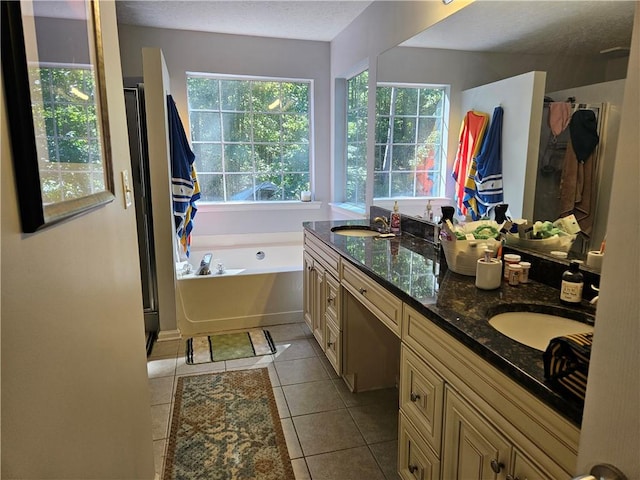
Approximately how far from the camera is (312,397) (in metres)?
2.32

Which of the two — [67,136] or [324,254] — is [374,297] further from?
[67,136]

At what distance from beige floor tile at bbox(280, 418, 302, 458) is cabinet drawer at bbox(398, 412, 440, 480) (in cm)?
53

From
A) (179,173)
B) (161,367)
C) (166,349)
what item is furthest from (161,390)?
(179,173)

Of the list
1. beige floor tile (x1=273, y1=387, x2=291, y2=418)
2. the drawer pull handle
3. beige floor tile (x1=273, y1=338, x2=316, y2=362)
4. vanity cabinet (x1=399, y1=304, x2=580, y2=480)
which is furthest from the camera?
beige floor tile (x1=273, y1=338, x2=316, y2=362)

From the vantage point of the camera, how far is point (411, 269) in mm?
1758

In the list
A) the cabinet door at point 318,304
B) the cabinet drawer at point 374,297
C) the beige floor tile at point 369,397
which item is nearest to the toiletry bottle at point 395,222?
the cabinet door at point 318,304

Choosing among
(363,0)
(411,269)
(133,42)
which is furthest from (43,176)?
(133,42)

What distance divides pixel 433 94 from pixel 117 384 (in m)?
2.13

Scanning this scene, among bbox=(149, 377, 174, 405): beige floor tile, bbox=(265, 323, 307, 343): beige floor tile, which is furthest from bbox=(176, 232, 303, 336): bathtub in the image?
bbox=(149, 377, 174, 405): beige floor tile

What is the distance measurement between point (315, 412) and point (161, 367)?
3.61 feet

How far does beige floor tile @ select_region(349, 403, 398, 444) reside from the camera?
1994 mm

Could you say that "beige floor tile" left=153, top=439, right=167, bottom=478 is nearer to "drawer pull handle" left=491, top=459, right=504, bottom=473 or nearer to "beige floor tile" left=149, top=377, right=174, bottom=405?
"beige floor tile" left=149, top=377, right=174, bottom=405

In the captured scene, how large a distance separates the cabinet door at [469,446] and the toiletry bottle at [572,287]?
47cm

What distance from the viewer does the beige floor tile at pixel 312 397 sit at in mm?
2213
